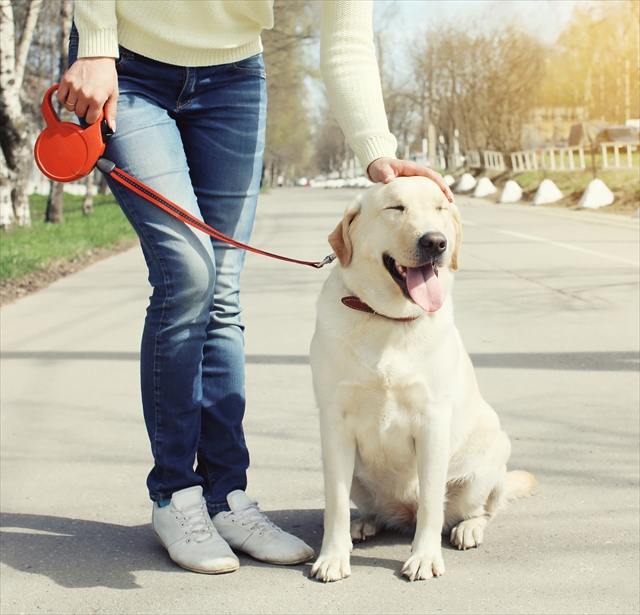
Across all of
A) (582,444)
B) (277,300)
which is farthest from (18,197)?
(582,444)

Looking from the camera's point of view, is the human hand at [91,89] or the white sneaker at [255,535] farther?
the white sneaker at [255,535]

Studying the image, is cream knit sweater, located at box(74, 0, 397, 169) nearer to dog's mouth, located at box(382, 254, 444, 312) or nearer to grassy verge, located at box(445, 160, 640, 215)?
dog's mouth, located at box(382, 254, 444, 312)

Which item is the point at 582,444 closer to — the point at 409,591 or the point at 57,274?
the point at 409,591

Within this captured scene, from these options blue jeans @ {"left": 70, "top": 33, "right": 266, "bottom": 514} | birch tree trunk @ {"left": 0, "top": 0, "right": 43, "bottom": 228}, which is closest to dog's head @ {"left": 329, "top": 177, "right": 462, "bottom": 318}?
blue jeans @ {"left": 70, "top": 33, "right": 266, "bottom": 514}

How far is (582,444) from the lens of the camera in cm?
403

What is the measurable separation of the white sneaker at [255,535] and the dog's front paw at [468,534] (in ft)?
1.63

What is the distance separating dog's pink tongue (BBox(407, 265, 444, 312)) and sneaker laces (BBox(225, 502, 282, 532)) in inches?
35.3

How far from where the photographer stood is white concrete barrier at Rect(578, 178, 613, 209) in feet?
63.8

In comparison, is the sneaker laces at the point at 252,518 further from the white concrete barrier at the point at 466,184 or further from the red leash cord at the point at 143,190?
the white concrete barrier at the point at 466,184

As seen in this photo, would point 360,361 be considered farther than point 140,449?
No

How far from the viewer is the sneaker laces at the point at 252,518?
283cm

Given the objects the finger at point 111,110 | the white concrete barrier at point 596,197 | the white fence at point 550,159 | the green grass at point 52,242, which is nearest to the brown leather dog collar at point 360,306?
the finger at point 111,110

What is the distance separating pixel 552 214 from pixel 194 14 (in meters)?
17.1

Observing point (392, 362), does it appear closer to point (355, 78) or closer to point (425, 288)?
point (425, 288)
